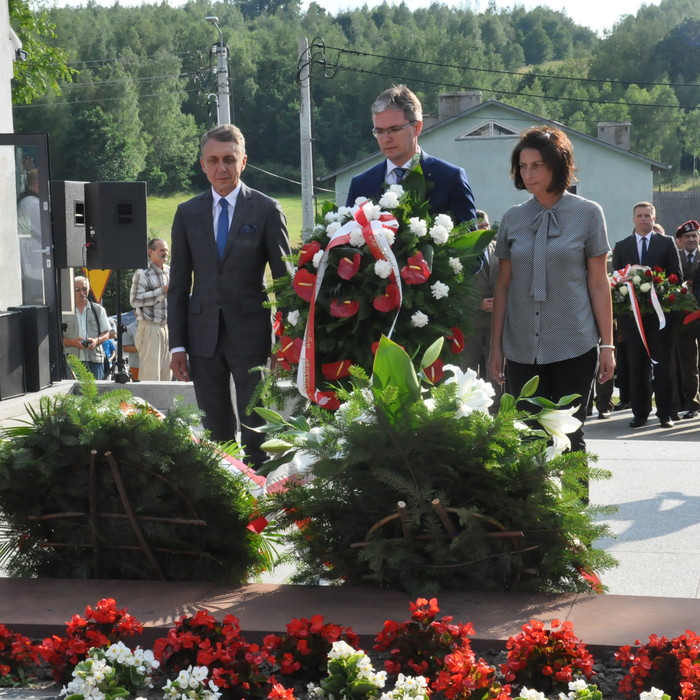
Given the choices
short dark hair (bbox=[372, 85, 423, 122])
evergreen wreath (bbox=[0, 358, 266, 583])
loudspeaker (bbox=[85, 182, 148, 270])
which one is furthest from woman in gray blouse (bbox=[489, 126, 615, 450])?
loudspeaker (bbox=[85, 182, 148, 270])

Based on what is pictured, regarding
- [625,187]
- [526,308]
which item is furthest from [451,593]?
[625,187]

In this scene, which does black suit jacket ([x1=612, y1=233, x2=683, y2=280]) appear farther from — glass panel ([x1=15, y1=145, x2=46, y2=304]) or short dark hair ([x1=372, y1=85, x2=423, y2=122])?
short dark hair ([x1=372, y1=85, x2=423, y2=122])

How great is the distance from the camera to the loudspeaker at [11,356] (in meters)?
9.66

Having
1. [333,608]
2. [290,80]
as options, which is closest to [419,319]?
[333,608]

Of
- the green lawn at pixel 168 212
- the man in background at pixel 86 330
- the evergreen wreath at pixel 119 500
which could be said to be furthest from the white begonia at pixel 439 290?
the green lawn at pixel 168 212

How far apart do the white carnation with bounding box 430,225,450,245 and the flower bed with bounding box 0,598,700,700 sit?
1.63 meters

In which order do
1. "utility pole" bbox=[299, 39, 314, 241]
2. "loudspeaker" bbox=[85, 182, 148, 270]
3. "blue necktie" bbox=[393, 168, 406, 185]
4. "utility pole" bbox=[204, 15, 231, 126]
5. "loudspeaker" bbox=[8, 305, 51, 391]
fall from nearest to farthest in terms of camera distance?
"blue necktie" bbox=[393, 168, 406, 185] → "loudspeaker" bbox=[8, 305, 51, 391] → "loudspeaker" bbox=[85, 182, 148, 270] → "utility pole" bbox=[204, 15, 231, 126] → "utility pole" bbox=[299, 39, 314, 241]

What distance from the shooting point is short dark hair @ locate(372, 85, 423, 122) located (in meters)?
4.37

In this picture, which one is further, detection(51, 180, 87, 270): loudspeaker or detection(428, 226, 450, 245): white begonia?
detection(51, 180, 87, 270): loudspeaker

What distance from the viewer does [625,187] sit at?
157 feet

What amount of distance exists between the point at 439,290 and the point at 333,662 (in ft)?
5.82

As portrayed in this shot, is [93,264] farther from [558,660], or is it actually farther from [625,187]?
[625,187]

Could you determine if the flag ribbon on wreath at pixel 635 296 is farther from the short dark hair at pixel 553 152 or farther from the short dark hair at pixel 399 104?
the short dark hair at pixel 399 104

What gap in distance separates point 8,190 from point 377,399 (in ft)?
31.9
